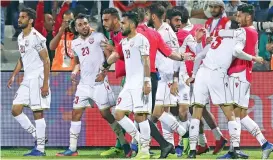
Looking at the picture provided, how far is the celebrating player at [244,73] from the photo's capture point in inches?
655

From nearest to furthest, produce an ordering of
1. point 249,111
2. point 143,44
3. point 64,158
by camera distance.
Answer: point 143,44 → point 64,158 → point 249,111

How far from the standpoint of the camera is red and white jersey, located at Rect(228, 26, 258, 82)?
654 inches

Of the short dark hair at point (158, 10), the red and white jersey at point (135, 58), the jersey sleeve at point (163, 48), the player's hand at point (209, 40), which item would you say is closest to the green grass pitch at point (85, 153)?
the red and white jersey at point (135, 58)

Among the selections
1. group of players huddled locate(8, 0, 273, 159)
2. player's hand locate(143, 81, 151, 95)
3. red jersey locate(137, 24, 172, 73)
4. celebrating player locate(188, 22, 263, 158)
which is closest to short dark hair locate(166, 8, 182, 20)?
group of players huddled locate(8, 0, 273, 159)

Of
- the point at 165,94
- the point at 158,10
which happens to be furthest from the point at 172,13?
the point at 165,94

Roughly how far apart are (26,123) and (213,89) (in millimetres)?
3106

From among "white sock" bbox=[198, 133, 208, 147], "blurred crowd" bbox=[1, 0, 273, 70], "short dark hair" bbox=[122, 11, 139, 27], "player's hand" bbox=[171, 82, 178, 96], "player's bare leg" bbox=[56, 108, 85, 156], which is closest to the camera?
"short dark hair" bbox=[122, 11, 139, 27]

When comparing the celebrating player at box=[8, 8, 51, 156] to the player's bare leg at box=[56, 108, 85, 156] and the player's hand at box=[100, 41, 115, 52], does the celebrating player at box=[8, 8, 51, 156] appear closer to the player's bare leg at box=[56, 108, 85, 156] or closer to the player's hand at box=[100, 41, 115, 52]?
the player's bare leg at box=[56, 108, 85, 156]

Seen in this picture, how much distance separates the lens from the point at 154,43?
644 inches

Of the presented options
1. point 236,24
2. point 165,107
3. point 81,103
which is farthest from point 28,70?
point 236,24

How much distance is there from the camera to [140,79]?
16156 millimetres

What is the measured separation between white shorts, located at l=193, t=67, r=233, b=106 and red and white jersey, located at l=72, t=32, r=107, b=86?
1726mm

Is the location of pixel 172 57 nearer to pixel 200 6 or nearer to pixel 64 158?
pixel 64 158

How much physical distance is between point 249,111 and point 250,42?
2886 mm
